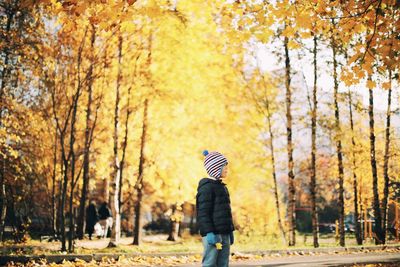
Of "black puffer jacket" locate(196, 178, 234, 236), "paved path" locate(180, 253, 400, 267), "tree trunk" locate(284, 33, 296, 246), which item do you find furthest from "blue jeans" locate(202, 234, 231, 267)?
"tree trunk" locate(284, 33, 296, 246)

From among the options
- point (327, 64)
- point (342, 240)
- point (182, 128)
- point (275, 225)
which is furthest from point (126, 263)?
point (275, 225)

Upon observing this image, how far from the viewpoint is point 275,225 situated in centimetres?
2964

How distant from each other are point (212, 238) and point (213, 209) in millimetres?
365

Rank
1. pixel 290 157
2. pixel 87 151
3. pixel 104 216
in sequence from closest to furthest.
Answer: pixel 87 151 < pixel 290 157 < pixel 104 216

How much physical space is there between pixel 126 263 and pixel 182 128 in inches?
393

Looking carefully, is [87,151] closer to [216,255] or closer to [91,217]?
[91,217]

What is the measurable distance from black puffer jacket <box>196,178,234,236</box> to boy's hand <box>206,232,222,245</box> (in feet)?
0.15

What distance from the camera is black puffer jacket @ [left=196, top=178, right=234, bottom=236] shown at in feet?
17.9

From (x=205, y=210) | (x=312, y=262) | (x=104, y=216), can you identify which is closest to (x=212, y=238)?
(x=205, y=210)

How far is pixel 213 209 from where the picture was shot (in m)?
5.57

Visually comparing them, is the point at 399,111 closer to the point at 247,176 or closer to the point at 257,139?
the point at 257,139

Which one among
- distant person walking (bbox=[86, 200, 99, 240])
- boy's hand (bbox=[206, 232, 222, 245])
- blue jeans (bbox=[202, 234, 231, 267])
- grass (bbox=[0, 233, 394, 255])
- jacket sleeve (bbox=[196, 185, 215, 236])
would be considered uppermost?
jacket sleeve (bbox=[196, 185, 215, 236])

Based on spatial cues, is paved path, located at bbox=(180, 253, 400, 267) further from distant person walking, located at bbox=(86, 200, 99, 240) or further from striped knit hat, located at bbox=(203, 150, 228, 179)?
distant person walking, located at bbox=(86, 200, 99, 240)

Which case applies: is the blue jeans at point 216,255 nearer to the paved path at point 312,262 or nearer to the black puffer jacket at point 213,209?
the black puffer jacket at point 213,209
